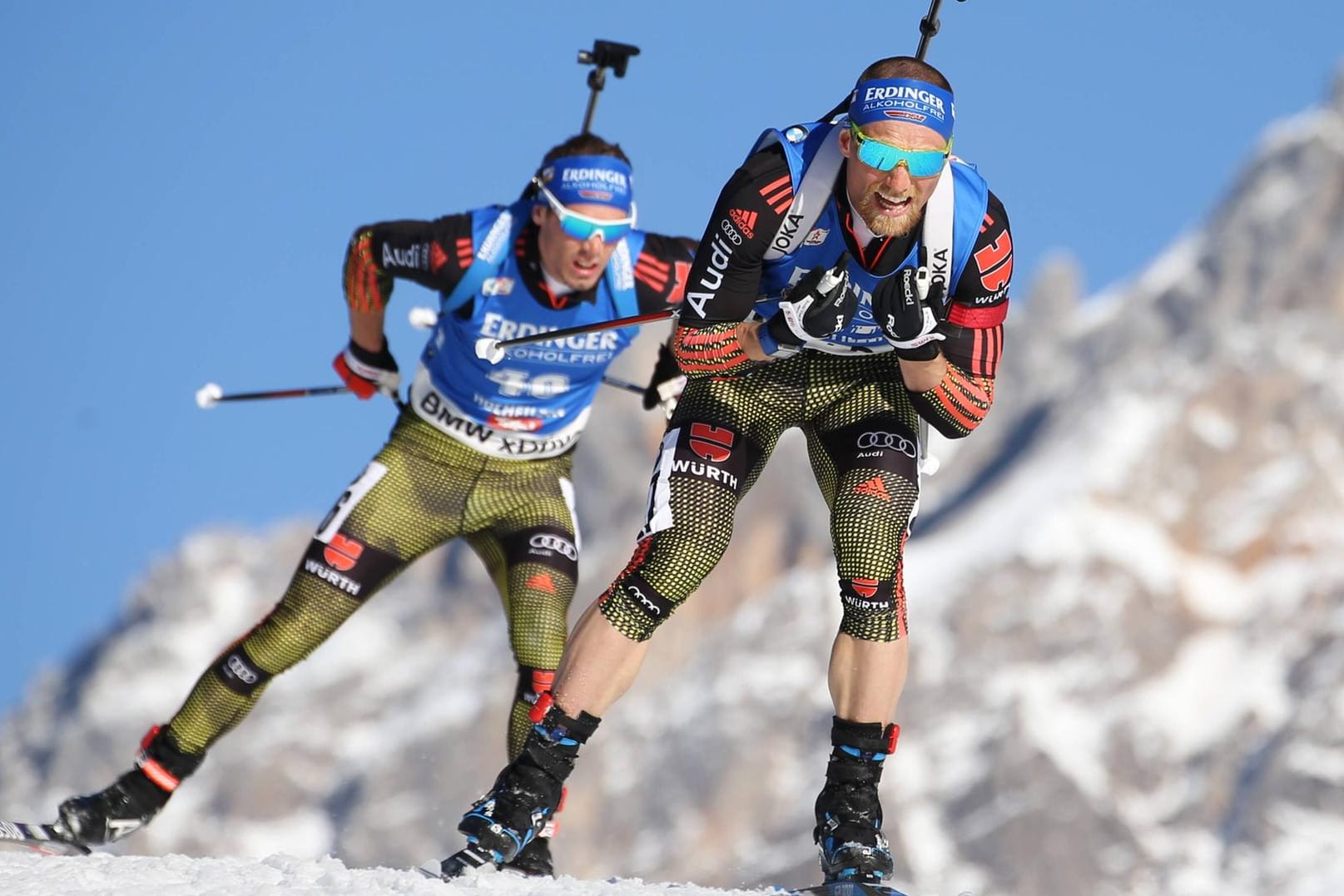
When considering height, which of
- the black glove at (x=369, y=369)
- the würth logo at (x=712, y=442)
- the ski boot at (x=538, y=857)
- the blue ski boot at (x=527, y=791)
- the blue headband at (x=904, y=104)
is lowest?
the blue ski boot at (x=527, y=791)

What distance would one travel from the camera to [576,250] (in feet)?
35.4

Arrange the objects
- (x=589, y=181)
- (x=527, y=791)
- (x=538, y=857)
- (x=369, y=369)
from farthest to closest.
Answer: (x=369, y=369) → (x=589, y=181) → (x=538, y=857) → (x=527, y=791)

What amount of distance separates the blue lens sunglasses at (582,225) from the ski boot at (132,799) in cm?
354

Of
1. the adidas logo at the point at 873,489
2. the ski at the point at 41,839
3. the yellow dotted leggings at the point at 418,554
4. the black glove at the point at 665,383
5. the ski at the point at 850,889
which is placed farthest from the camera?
the black glove at the point at 665,383

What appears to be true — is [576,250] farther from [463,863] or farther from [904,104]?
[463,863]

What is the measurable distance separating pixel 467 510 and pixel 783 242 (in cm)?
370

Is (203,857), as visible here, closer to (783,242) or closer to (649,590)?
(649,590)

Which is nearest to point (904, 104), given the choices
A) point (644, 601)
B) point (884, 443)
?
point (884, 443)

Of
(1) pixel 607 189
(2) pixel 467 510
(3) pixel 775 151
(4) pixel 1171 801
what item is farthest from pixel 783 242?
(4) pixel 1171 801

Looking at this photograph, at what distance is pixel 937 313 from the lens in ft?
Result: 26.8

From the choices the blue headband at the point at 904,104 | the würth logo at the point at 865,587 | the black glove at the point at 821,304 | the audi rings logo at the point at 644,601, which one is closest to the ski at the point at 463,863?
the audi rings logo at the point at 644,601

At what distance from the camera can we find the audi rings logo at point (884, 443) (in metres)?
8.56

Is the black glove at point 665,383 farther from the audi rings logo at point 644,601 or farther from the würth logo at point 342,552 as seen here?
the audi rings logo at point 644,601

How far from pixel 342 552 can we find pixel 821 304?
3932 millimetres
